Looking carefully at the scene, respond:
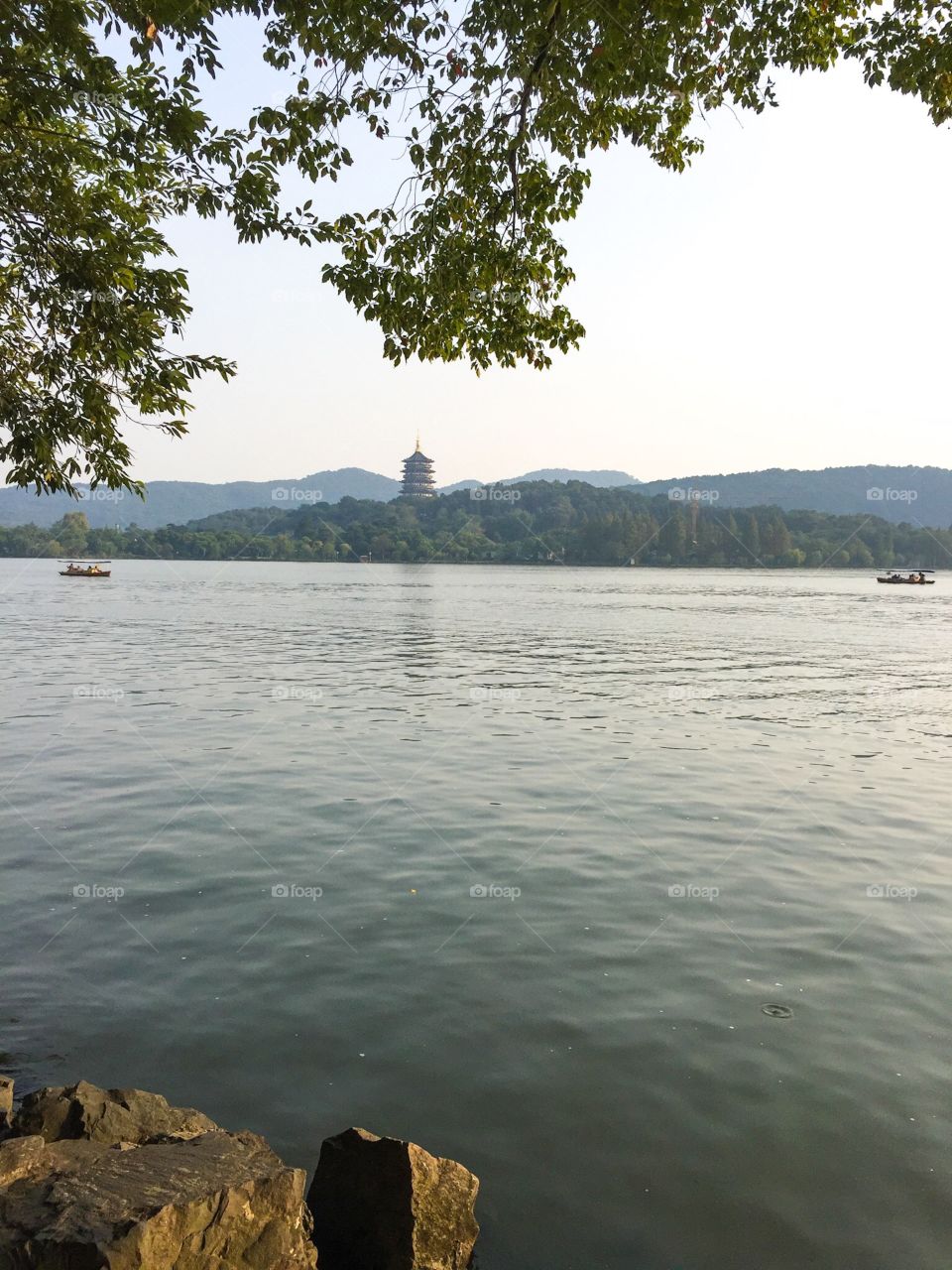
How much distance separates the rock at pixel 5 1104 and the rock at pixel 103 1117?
0.27ft

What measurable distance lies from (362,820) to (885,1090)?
9.78 metres

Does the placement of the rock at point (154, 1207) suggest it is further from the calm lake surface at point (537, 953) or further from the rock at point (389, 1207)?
the calm lake surface at point (537, 953)

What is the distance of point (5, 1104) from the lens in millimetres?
6586

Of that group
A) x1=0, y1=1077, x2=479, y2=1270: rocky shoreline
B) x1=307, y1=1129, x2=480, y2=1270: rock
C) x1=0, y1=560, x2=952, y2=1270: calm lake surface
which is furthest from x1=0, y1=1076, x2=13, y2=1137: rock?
x1=307, y1=1129, x2=480, y2=1270: rock

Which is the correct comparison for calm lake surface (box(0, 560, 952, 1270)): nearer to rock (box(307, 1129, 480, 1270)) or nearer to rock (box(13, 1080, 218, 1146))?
rock (box(307, 1129, 480, 1270))

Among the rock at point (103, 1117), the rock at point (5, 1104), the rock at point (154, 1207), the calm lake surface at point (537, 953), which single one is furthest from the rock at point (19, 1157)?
the calm lake surface at point (537, 953)

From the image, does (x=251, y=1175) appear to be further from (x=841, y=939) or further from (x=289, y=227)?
(x=289, y=227)

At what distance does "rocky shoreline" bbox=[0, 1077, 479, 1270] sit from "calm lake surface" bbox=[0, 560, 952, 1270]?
78 cm

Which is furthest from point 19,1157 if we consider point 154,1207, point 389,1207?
point 389,1207

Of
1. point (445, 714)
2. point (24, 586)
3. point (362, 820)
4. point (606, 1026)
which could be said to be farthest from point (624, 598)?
point (606, 1026)

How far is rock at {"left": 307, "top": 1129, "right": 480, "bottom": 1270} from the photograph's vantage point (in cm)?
570

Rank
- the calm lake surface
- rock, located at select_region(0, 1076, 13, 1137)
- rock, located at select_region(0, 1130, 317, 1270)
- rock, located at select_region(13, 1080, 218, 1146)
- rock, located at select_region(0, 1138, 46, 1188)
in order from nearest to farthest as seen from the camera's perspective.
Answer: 1. rock, located at select_region(0, 1130, 317, 1270)
2. rock, located at select_region(0, 1138, 46, 1188)
3. rock, located at select_region(13, 1080, 218, 1146)
4. rock, located at select_region(0, 1076, 13, 1137)
5. the calm lake surface

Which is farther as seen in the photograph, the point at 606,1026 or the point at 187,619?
the point at 187,619

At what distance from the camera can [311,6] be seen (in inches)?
447
